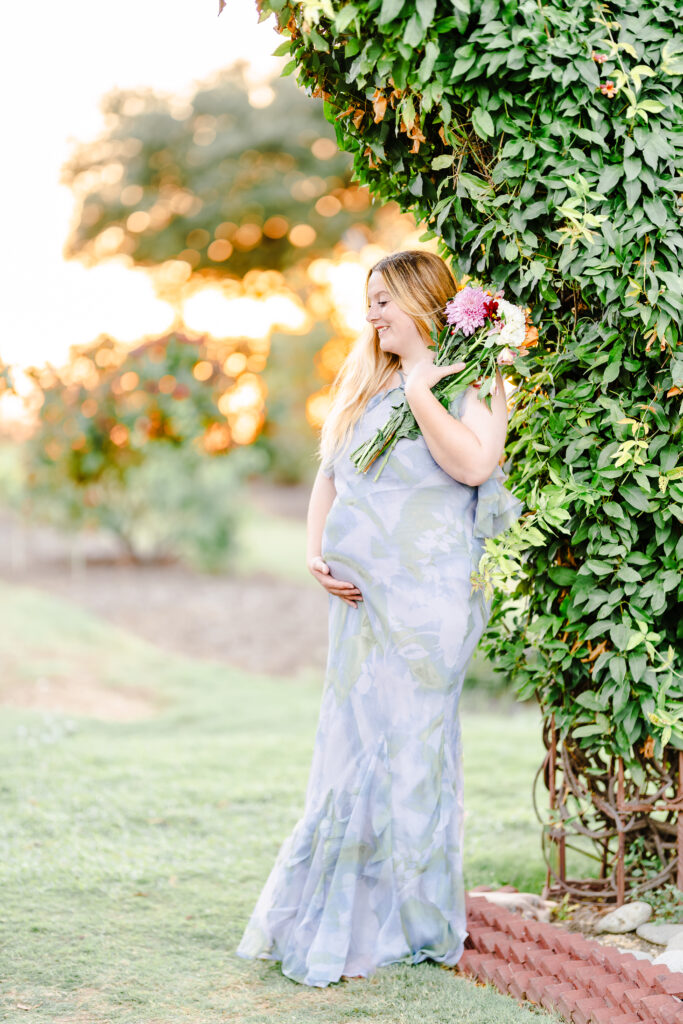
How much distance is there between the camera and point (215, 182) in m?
18.2

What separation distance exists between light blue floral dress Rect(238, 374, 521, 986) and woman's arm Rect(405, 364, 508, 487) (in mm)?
82

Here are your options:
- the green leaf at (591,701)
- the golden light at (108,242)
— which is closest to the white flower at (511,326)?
the green leaf at (591,701)

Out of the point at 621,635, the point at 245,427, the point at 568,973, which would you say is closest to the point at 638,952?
the point at 568,973

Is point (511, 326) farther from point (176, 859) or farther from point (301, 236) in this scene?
point (301, 236)

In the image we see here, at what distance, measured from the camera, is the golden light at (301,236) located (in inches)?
744

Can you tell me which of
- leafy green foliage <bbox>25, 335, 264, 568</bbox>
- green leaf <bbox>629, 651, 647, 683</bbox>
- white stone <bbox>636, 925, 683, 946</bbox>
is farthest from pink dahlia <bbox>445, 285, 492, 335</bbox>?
leafy green foliage <bbox>25, 335, 264, 568</bbox>

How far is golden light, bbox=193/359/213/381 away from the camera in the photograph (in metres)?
9.56

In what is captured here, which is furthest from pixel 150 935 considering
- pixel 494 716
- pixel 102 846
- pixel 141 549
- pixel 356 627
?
pixel 141 549

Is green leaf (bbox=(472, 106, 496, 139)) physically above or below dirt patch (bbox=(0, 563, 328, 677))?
above

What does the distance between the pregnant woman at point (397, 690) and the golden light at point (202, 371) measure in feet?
21.7

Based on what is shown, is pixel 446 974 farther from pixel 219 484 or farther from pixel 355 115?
pixel 219 484

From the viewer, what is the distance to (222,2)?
2.76 meters

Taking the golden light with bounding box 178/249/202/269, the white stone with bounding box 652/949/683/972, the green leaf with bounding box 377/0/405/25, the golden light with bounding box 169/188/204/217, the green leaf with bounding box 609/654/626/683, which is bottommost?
the white stone with bounding box 652/949/683/972

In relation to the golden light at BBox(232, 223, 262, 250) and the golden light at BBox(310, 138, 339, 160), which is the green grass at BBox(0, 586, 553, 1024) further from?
the golden light at BBox(232, 223, 262, 250)
